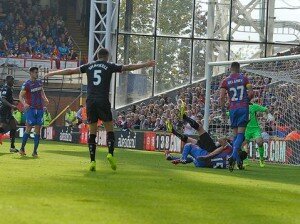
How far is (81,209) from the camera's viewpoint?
396 inches

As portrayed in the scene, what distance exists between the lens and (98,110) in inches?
693

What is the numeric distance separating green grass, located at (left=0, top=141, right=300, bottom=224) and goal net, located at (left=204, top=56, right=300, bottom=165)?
32.2 ft

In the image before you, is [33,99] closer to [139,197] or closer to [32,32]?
[139,197]

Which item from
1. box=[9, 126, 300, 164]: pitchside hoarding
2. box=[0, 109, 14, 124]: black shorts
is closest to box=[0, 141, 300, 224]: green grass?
box=[0, 109, 14, 124]: black shorts

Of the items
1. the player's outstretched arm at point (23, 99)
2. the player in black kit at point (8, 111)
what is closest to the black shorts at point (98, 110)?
the player's outstretched arm at point (23, 99)

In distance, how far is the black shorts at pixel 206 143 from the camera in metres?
20.6

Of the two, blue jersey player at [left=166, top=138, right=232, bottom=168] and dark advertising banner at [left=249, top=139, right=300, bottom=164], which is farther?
dark advertising banner at [left=249, top=139, right=300, bottom=164]

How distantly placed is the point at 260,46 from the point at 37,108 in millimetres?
23182

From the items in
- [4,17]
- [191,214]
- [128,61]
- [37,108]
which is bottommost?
[191,214]

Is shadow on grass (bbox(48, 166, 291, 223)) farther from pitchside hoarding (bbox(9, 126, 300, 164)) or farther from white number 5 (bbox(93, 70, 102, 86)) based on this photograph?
pitchside hoarding (bbox(9, 126, 300, 164))

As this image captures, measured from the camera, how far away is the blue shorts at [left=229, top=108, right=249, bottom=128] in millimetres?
19828

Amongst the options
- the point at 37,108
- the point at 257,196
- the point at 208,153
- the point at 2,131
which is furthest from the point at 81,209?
the point at 2,131

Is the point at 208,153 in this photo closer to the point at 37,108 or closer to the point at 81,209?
the point at 37,108

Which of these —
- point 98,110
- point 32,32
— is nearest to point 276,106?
point 98,110
